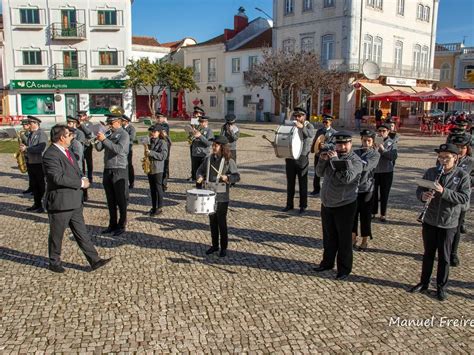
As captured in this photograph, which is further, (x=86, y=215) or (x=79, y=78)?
(x=79, y=78)

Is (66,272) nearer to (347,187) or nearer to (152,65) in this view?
(347,187)

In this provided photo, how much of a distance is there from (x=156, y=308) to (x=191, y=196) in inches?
64.7

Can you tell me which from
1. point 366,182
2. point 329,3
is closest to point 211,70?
point 329,3

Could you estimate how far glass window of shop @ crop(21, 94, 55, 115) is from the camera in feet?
129

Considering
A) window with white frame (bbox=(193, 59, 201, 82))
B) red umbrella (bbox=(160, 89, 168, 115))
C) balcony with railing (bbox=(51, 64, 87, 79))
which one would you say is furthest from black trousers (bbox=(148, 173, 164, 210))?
red umbrella (bbox=(160, 89, 168, 115))

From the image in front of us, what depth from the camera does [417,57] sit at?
4000 cm

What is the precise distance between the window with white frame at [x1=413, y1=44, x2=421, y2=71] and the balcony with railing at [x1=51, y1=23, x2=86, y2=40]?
28.9 m

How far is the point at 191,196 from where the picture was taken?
6059mm

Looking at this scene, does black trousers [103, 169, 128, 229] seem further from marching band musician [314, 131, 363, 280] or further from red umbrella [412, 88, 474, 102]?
red umbrella [412, 88, 474, 102]

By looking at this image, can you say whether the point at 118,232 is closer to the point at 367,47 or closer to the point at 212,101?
the point at 367,47

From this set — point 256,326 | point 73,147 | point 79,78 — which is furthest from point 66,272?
point 79,78

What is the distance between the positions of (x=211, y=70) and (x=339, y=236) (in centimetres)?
4058

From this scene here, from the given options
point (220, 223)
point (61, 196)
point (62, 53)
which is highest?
point (62, 53)

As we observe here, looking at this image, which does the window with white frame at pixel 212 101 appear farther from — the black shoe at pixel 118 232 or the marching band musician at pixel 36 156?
the black shoe at pixel 118 232
